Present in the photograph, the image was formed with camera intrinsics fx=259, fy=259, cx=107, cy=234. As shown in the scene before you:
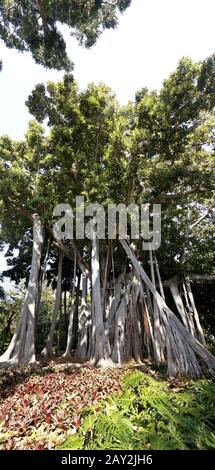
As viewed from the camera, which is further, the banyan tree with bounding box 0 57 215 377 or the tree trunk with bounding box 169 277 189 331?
the tree trunk with bounding box 169 277 189 331

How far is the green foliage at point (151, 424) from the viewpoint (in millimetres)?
1686

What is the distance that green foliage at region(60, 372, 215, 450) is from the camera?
5.53 ft

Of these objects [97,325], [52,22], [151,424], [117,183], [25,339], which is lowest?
[151,424]

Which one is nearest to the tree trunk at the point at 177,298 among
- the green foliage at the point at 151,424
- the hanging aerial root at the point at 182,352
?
the hanging aerial root at the point at 182,352

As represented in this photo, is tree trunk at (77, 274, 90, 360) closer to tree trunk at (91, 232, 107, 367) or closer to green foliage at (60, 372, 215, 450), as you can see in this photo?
tree trunk at (91, 232, 107, 367)

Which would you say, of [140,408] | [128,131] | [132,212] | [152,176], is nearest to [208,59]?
[128,131]

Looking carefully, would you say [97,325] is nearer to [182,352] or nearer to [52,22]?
[182,352]

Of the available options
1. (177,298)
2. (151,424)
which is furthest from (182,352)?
(151,424)

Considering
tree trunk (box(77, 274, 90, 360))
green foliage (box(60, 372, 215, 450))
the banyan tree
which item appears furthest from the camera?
tree trunk (box(77, 274, 90, 360))

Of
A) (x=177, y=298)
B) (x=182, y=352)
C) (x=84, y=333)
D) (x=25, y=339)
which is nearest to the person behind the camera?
(x=182, y=352)

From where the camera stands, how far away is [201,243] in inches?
365

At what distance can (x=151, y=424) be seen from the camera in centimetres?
189

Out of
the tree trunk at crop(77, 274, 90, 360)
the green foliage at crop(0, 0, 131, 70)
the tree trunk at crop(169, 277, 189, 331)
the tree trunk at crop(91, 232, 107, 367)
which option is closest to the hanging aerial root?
the tree trunk at crop(91, 232, 107, 367)
